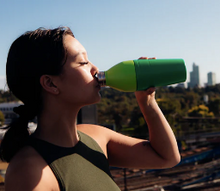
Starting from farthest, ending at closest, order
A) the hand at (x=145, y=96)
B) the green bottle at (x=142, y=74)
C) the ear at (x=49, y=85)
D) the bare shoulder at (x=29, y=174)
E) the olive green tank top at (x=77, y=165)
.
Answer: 1. the hand at (x=145, y=96)
2. the green bottle at (x=142, y=74)
3. the ear at (x=49, y=85)
4. the olive green tank top at (x=77, y=165)
5. the bare shoulder at (x=29, y=174)

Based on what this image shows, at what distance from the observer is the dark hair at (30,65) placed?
4.01 ft

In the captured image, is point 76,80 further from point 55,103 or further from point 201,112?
point 201,112

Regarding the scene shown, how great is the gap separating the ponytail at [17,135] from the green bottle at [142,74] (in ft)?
1.19

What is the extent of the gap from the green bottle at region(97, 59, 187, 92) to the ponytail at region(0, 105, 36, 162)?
36 centimetres

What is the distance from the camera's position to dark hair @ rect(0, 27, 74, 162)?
4.01ft

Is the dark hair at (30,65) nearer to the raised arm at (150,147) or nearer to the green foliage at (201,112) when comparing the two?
the raised arm at (150,147)

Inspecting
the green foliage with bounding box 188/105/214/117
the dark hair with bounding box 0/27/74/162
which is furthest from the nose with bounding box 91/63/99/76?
the green foliage with bounding box 188/105/214/117

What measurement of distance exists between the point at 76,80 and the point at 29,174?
43cm

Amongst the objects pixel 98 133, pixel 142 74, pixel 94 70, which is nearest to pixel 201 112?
pixel 98 133

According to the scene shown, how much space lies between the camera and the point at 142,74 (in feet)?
4.55

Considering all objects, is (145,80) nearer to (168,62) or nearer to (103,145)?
(168,62)

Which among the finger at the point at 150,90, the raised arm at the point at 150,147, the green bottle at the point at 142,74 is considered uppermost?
the green bottle at the point at 142,74

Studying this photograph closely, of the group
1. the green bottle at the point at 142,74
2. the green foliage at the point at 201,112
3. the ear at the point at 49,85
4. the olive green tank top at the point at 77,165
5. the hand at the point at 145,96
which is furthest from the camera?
the green foliage at the point at 201,112

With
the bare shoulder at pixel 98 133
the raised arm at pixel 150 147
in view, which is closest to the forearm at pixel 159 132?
the raised arm at pixel 150 147
